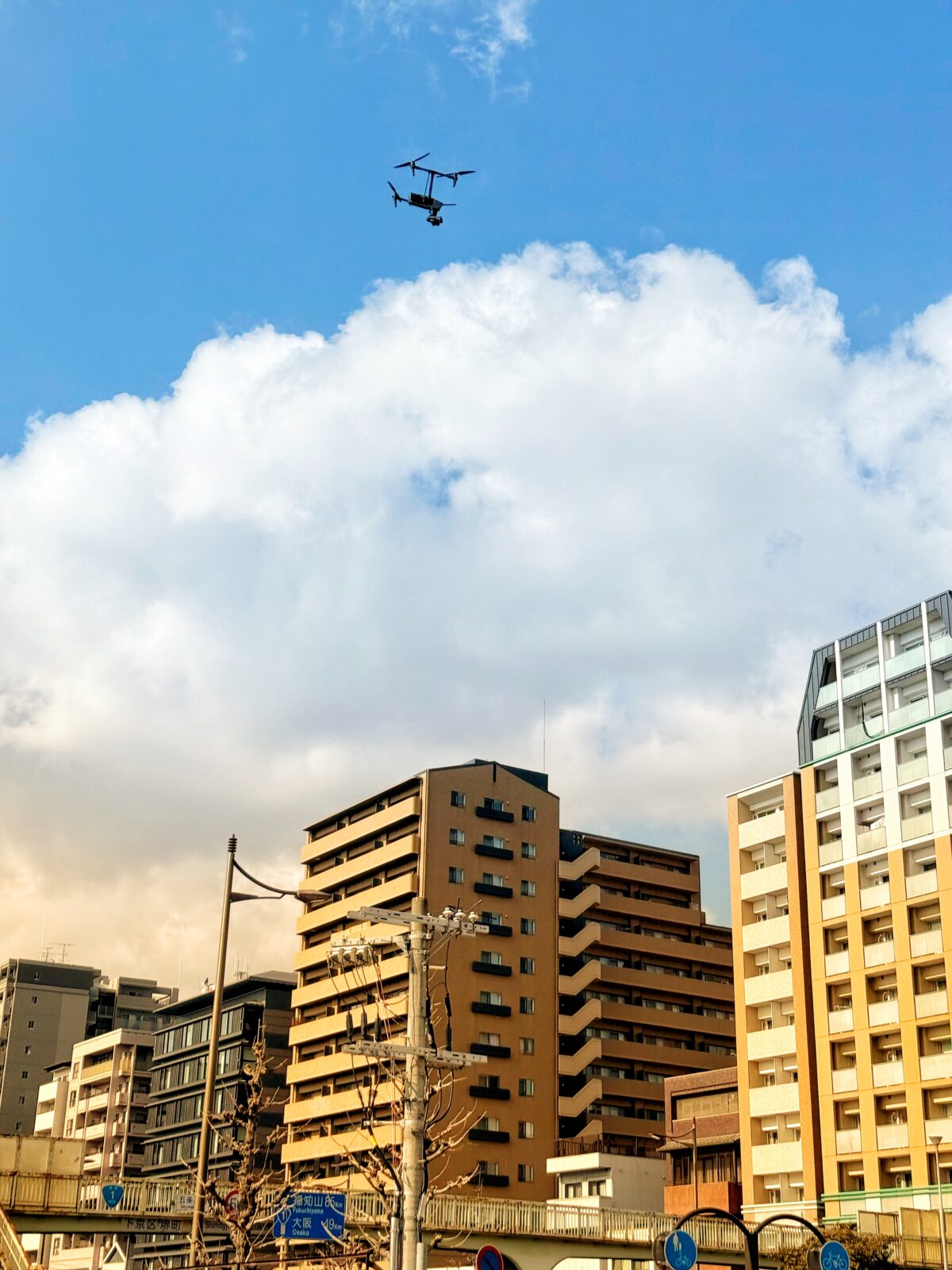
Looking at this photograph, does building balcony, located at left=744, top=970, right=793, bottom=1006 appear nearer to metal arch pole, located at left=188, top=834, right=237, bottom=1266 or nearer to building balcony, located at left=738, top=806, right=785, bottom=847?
building balcony, located at left=738, top=806, right=785, bottom=847

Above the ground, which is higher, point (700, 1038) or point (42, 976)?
point (42, 976)

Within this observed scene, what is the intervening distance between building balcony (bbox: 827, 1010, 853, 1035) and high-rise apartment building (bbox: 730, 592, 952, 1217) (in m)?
0.09

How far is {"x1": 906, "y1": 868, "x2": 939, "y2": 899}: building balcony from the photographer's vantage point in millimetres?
81188

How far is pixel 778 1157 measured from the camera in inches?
3374

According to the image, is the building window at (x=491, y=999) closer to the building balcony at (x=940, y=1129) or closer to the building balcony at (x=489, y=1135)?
the building balcony at (x=489, y=1135)

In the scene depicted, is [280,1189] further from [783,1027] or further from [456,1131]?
[456,1131]

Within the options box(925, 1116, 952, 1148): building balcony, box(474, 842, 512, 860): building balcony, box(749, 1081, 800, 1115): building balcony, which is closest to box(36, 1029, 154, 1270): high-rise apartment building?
box(474, 842, 512, 860): building balcony

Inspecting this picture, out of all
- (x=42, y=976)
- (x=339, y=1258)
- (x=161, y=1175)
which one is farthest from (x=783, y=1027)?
(x=42, y=976)

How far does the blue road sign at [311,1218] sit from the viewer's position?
36.7 metres

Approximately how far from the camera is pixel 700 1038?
11994cm

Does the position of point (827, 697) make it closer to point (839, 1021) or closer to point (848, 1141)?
point (839, 1021)

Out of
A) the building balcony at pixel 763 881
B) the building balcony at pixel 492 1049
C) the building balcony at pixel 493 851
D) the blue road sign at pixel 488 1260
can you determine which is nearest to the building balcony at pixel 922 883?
the building balcony at pixel 763 881

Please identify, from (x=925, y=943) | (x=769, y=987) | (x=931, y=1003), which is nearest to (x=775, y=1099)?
(x=769, y=987)

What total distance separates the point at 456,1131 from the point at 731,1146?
66.7 ft
